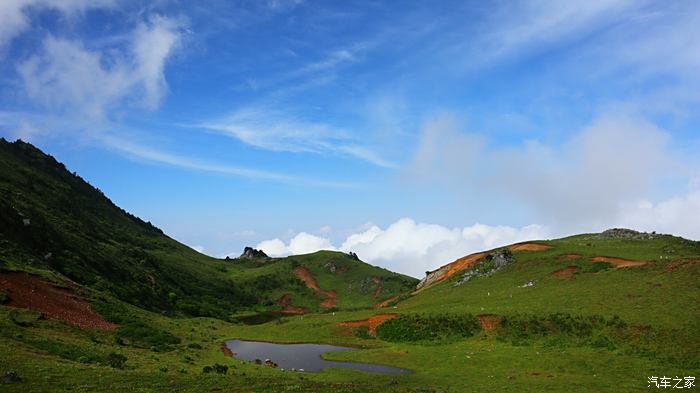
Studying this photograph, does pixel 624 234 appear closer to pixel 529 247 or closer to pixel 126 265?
pixel 529 247

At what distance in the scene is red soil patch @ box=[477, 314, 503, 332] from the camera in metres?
54.8

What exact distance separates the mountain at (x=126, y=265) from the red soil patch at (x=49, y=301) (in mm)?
3637

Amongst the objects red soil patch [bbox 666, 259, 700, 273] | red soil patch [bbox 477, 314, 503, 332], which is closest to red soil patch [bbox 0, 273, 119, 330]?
red soil patch [bbox 477, 314, 503, 332]

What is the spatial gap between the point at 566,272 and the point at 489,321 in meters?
23.3

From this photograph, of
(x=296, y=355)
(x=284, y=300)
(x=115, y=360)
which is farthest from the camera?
(x=284, y=300)

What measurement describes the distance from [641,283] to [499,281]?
2360 cm

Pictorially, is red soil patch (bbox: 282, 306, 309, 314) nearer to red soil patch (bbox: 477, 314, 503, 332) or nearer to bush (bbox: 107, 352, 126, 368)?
red soil patch (bbox: 477, 314, 503, 332)

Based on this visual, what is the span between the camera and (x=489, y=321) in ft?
183

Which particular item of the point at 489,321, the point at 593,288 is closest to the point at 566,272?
the point at 593,288

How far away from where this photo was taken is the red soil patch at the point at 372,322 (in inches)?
2570

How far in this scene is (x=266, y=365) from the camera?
4750 cm

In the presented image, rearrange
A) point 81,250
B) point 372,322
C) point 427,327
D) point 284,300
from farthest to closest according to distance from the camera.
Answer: point 284,300
point 81,250
point 372,322
point 427,327

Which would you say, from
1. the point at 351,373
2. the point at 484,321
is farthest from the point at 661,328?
the point at 351,373

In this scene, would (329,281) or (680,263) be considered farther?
(329,281)
